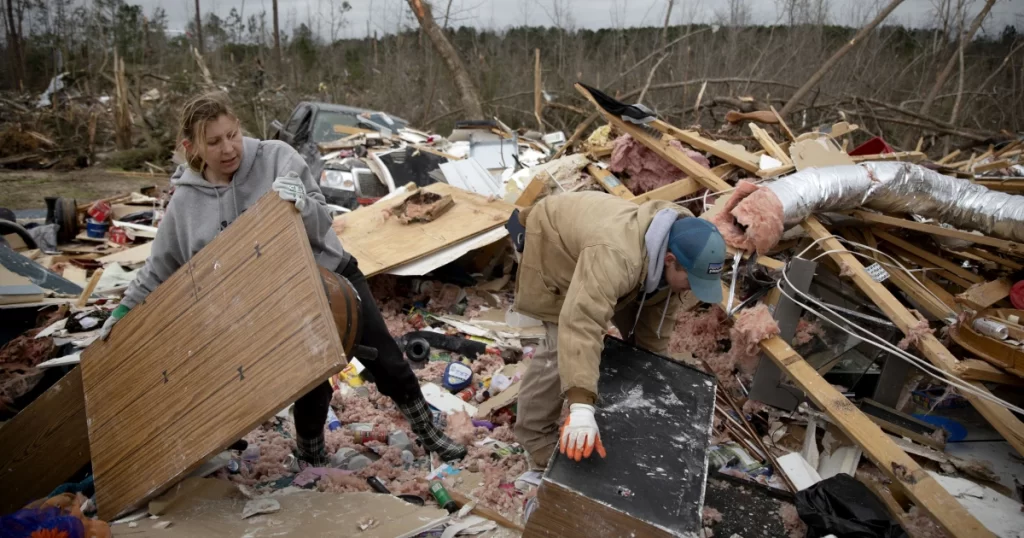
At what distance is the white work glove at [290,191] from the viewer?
1898mm

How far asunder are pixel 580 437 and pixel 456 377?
2060mm

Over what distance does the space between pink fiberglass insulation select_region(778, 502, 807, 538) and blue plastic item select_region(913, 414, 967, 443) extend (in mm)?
1303

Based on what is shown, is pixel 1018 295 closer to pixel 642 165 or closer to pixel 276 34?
pixel 642 165

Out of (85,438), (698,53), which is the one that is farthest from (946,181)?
(698,53)

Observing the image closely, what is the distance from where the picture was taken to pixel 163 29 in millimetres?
18047

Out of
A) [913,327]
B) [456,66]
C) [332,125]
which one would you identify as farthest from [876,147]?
[456,66]

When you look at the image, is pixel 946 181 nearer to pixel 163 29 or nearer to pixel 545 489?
pixel 545 489

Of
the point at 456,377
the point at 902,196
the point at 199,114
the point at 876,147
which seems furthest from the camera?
the point at 876,147

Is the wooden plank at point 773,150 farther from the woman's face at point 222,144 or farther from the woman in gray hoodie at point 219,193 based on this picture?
the woman's face at point 222,144

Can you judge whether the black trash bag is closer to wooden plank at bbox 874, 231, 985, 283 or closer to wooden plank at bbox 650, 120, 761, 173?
wooden plank at bbox 874, 231, 985, 283

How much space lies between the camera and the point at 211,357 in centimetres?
185

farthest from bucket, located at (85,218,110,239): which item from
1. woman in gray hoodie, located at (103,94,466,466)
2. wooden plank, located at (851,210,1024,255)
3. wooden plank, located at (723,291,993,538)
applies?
wooden plank, located at (851,210,1024,255)

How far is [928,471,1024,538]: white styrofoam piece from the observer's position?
2.72 meters

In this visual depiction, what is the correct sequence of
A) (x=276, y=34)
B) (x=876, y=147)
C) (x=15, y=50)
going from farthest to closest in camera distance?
(x=276, y=34)
(x=15, y=50)
(x=876, y=147)
